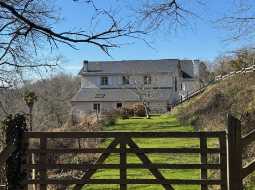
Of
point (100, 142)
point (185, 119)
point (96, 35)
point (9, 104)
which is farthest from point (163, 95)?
point (96, 35)

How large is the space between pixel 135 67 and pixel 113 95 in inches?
269

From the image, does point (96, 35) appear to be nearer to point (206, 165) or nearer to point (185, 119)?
point (206, 165)

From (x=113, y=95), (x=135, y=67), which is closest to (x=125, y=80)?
(x=135, y=67)

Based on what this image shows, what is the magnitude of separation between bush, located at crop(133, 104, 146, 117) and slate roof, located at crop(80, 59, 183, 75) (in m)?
18.2

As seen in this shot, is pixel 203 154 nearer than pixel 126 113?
Yes

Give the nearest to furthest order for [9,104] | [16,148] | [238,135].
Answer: [238,135] → [16,148] → [9,104]

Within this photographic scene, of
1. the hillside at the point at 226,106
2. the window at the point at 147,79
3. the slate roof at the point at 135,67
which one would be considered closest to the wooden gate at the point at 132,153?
the hillside at the point at 226,106

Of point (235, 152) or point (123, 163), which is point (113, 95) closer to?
point (123, 163)

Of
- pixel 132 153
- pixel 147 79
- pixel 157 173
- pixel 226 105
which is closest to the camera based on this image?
pixel 157 173

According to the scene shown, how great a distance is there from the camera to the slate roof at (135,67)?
82875 millimetres

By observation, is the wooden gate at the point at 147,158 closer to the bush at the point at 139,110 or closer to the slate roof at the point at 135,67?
the bush at the point at 139,110

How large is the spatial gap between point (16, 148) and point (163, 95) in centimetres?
6908

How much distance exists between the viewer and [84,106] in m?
81.1

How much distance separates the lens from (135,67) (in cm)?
8450
